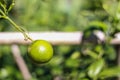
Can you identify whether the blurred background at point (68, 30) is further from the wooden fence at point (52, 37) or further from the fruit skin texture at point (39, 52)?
the fruit skin texture at point (39, 52)

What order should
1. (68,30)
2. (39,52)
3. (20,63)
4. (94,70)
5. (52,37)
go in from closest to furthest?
1. (39,52)
2. (94,70)
3. (52,37)
4. (20,63)
5. (68,30)

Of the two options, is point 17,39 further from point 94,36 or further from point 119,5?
point 119,5

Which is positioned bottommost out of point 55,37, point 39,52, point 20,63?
point 20,63

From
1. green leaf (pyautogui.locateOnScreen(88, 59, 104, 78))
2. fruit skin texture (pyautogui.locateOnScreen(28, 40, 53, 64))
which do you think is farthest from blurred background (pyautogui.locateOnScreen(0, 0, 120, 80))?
fruit skin texture (pyautogui.locateOnScreen(28, 40, 53, 64))

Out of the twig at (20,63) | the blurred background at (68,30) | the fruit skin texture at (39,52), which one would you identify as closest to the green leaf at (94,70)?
the blurred background at (68,30)

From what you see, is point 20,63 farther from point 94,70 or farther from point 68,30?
point 94,70

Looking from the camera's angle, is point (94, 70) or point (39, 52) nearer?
point (39, 52)

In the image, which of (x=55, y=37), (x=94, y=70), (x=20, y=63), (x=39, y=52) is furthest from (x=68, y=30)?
(x=39, y=52)

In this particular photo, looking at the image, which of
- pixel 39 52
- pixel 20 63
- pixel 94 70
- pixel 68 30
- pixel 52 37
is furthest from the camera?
pixel 68 30
